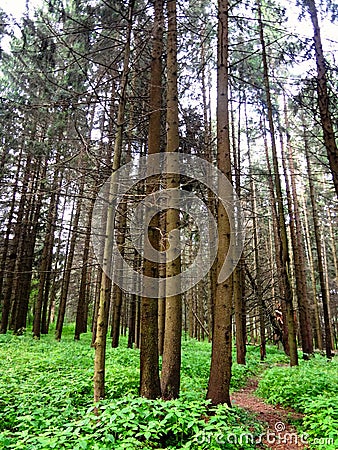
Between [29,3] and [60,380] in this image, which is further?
[29,3]

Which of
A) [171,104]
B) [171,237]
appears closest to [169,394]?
[171,237]

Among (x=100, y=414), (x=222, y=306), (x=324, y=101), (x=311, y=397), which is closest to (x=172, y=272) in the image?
(x=222, y=306)

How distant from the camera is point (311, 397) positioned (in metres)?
6.29

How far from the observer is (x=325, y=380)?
788cm

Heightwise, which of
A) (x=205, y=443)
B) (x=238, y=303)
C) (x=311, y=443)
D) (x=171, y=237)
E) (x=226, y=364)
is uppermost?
(x=171, y=237)

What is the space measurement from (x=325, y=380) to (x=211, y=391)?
12.6 ft

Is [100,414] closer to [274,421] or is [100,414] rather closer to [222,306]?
[222,306]

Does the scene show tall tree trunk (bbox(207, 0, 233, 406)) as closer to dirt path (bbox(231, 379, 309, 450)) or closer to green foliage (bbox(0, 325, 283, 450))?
green foliage (bbox(0, 325, 283, 450))

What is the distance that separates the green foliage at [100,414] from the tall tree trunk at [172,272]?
494mm

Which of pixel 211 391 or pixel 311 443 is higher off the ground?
pixel 211 391

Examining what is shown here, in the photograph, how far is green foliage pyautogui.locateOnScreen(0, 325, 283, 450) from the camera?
373 cm

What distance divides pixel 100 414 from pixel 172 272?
2797mm

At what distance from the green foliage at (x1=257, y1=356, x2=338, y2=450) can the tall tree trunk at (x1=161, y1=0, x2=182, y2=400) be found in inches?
90.9

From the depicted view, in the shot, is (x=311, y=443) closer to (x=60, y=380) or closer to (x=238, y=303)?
(x=60, y=380)
